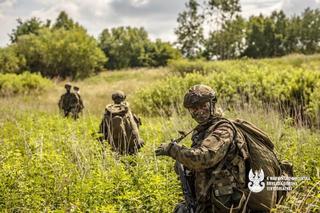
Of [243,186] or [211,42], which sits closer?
[243,186]

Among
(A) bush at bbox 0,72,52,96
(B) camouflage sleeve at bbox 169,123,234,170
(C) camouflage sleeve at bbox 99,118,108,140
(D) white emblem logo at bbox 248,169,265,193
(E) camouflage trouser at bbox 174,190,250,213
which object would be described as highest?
(B) camouflage sleeve at bbox 169,123,234,170

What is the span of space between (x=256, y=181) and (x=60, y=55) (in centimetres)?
4384

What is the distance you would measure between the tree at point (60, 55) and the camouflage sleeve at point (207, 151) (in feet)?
141

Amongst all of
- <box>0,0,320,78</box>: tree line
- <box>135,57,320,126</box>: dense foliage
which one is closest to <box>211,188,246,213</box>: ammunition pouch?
<box>135,57,320,126</box>: dense foliage

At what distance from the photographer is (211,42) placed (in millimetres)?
47344

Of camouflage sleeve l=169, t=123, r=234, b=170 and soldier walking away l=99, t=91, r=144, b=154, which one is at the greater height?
camouflage sleeve l=169, t=123, r=234, b=170

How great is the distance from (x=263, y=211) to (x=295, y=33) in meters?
51.2

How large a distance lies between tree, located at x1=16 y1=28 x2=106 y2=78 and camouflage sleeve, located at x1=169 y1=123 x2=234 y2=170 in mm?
42865

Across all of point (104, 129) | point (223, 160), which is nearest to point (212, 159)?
point (223, 160)

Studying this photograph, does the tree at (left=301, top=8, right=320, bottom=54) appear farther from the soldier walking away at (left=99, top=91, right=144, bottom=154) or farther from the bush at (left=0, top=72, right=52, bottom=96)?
the soldier walking away at (left=99, top=91, right=144, bottom=154)

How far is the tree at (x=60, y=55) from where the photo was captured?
45719 millimetres

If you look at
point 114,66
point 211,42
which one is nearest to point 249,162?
point 211,42

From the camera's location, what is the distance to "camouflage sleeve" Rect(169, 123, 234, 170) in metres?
3.32

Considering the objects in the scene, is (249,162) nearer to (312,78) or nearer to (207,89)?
(207,89)
